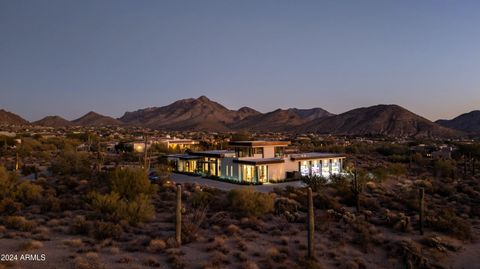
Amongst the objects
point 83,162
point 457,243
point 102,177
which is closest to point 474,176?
point 457,243

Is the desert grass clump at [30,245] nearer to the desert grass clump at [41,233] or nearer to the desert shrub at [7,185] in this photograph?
the desert grass clump at [41,233]

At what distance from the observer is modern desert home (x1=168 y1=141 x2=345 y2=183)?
110 ft

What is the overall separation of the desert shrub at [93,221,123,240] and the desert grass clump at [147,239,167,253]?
225 centimetres

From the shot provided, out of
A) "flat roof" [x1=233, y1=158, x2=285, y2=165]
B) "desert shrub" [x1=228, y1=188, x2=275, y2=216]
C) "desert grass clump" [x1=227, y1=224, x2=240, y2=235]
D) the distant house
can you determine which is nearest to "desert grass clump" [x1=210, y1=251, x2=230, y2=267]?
"desert grass clump" [x1=227, y1=224, x2=240, y2=235]

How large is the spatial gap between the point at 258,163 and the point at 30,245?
67.1 ft

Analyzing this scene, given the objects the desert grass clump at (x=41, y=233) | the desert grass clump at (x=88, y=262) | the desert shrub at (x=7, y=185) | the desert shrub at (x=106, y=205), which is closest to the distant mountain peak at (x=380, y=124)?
the desert shrub at (x=7, y=185)

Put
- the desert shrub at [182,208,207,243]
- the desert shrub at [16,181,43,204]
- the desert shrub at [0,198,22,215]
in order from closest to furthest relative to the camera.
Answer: the desert shrub at [182,208,207,243], the desert shrub at [0,198,22,215], the desert shrub at [16,181,43,204]

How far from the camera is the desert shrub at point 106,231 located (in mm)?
16906

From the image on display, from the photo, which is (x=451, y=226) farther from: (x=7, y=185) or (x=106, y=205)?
(x=7, y=185)

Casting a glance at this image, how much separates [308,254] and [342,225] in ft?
19.1

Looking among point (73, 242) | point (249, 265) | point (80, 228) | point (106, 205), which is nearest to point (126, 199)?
point (106, 205)

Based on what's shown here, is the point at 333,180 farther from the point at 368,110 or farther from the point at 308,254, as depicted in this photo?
the point at 368,110

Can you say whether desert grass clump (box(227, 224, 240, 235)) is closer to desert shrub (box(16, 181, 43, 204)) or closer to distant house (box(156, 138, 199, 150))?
desert shrub (box(16, 181, 43, 204))

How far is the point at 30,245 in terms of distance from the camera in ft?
49.0
